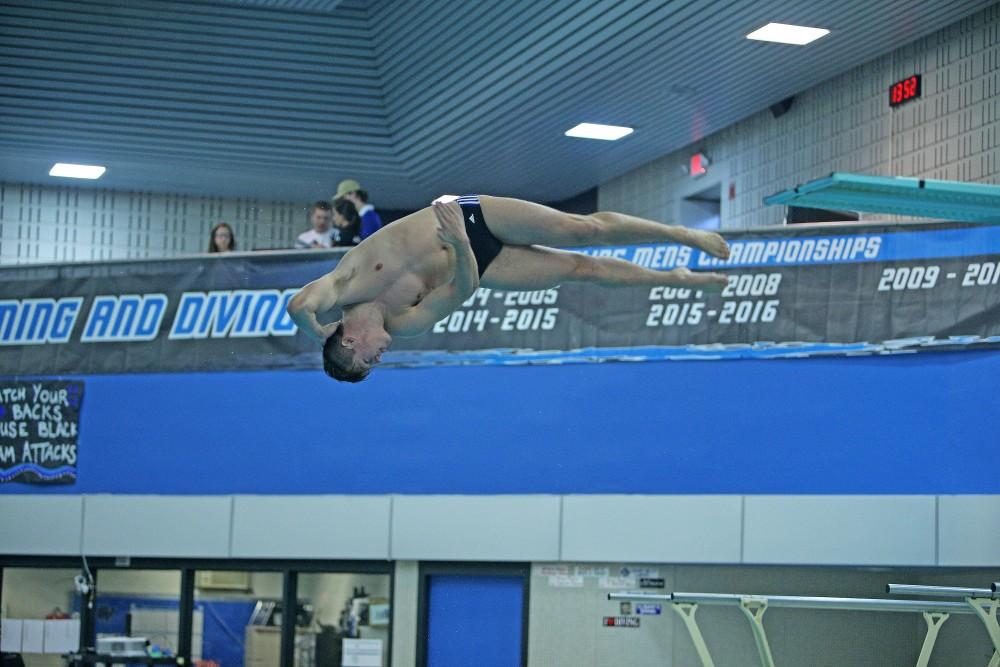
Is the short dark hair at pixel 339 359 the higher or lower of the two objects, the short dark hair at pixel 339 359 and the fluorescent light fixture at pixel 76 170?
the lower

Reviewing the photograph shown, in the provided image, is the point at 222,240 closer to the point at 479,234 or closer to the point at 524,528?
the point at 524,528

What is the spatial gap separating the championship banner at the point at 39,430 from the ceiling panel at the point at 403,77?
3186 mm

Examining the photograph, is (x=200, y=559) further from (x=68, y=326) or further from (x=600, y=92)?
(x=600, y=92)

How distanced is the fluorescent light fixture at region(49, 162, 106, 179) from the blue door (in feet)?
24.3

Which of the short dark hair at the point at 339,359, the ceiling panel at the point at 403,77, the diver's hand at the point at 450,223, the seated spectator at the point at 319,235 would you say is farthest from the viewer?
the seated spectator at the point at 319,235

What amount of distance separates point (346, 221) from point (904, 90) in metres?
5.06

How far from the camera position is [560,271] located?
767 centimetres

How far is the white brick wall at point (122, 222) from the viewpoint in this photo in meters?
17.3

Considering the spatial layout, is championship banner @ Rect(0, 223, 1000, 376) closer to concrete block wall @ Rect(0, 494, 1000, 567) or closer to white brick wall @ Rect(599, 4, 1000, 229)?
concrete block wall @ Rect(0, 494, 1000, 567)

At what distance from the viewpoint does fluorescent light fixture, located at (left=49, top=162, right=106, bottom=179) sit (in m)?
16.5

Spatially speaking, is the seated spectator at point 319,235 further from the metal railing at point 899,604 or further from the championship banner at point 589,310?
the metal railing at point 899,604

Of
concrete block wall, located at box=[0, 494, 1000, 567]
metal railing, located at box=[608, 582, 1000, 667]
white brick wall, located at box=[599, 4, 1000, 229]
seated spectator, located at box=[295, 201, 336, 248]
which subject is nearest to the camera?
metal railing, located at box=[608, 582, 1000, 667]

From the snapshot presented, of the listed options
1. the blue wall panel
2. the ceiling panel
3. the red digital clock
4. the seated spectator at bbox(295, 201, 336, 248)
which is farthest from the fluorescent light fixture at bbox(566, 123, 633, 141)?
the blue wall panel

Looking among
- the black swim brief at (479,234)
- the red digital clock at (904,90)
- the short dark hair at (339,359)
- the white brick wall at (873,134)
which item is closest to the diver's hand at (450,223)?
the black swim brief at (479,234)
